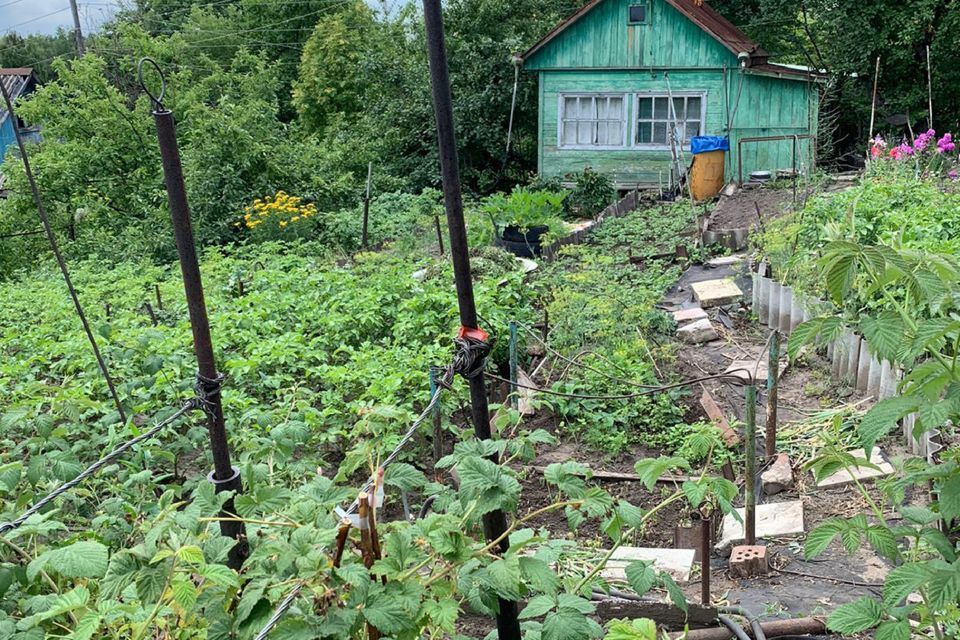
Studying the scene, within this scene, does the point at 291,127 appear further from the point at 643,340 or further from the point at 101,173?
the point at 643,340

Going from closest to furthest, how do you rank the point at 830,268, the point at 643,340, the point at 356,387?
1. the point at 830,268
2. the point at 356,387
3. the point at 643,340

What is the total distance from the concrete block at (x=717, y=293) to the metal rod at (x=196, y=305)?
6.49 meters

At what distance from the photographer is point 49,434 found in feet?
10.3

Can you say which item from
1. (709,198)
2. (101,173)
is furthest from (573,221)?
(101,173)

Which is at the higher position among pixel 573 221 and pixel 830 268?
pixel 830 268

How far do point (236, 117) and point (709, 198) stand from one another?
874cm

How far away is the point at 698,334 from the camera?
7.29 m

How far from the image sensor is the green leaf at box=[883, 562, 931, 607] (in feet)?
6.59

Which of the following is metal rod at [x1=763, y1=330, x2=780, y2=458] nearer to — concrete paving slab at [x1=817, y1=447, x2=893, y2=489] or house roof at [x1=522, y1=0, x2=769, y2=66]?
concrete paving slab at [x1=817, y1=447, x2=893, y2=489]

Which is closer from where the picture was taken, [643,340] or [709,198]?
[643,340]

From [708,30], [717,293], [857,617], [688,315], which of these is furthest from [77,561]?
[708,30]

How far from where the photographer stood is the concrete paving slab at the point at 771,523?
4199 mm

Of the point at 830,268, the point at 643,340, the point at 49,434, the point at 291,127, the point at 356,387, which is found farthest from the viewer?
the point at 291,127

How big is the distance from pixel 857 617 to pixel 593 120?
16083 mm
